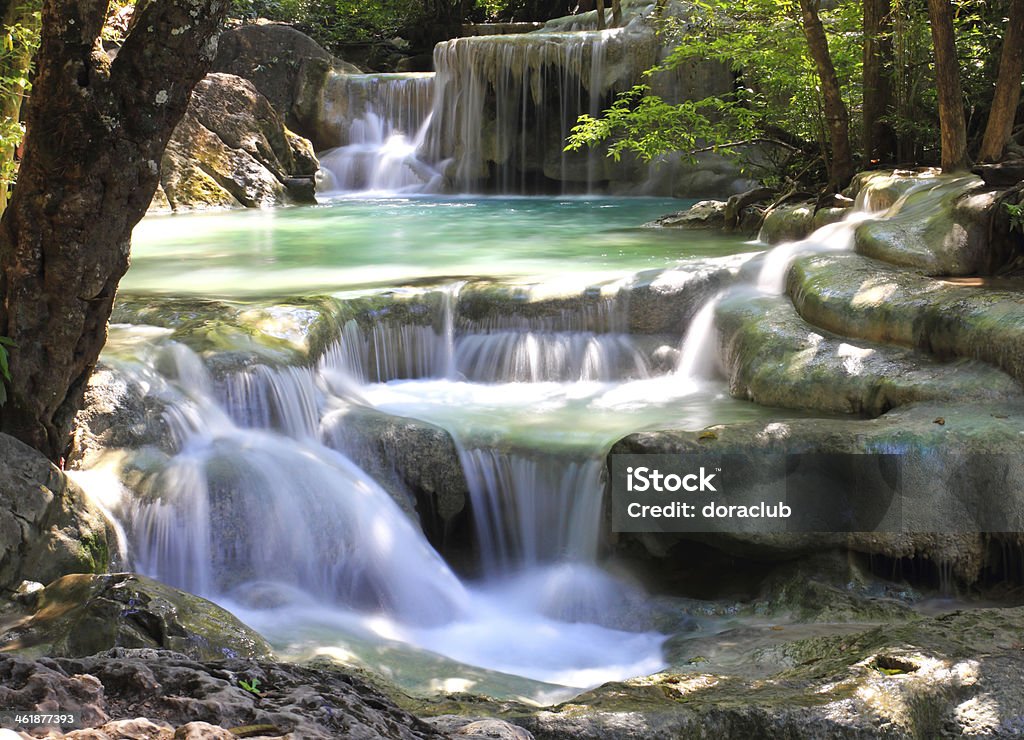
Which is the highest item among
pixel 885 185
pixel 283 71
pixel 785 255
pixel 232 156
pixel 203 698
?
pixel 283 71

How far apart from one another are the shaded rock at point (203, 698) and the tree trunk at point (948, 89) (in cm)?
932

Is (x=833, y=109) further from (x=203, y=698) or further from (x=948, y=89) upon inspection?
(x=203, y=698)

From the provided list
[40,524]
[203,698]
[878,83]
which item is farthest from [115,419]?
[878,83]

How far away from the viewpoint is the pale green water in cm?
1041

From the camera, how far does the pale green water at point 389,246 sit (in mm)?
10414

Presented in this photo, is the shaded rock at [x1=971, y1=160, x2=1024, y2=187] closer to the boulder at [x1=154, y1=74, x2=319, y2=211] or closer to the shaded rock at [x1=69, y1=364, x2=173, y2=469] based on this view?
the shaded rock at [x1=69, y1=364, x2=173, y2=469]

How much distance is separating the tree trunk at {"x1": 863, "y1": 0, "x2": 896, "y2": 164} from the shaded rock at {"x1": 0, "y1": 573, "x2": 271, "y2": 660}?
1001cm

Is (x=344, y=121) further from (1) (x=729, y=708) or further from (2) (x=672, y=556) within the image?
(1) (x=729, y=708)

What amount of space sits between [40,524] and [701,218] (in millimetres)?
11380

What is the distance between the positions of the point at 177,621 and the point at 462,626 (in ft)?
7.05

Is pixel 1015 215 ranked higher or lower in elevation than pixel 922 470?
higher

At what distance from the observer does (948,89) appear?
1020 centimetres

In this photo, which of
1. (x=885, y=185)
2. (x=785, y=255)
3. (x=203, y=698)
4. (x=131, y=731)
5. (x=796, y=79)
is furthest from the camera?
(x=796, y=79)

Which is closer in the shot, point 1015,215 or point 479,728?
point 479,728
